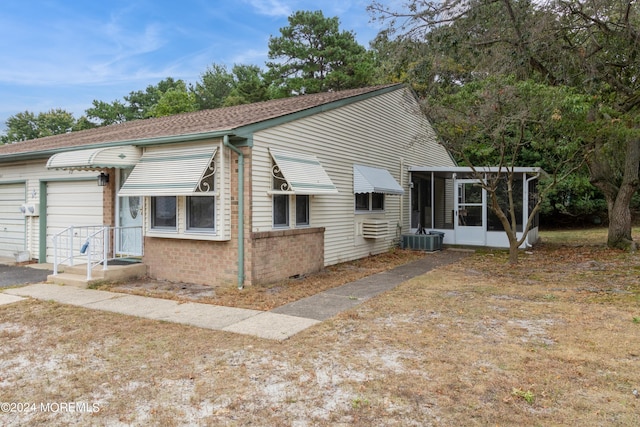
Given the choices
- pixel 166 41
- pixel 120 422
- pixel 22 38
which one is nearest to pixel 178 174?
pixel 120 422

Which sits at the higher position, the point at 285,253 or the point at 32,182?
the point at 32,182

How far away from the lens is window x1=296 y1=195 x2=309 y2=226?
9320mm

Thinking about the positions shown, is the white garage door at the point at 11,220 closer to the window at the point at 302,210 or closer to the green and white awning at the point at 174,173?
the green and white awning at the point at 174,173

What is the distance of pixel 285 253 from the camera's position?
342 inches

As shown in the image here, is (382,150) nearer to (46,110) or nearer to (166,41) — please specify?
(166,41)

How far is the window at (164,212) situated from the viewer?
8516 millimetres

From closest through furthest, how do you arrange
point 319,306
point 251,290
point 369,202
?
→ point 319,306, point 251,290, point 369,202

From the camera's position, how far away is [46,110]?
46469 millimetres

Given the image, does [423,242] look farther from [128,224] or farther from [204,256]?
[128,224]

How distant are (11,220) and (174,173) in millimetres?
7518

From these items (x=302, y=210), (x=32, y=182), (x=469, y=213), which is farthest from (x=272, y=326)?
(x=469, y=213)

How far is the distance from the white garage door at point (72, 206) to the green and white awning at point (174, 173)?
2.21 metres

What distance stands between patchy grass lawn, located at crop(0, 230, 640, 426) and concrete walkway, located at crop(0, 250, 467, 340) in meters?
0.27

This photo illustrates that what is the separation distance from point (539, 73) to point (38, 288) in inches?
505
